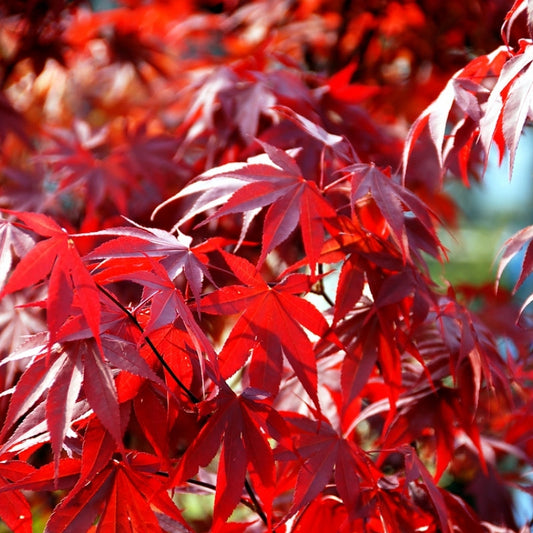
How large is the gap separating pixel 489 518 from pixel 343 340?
672 millimetres

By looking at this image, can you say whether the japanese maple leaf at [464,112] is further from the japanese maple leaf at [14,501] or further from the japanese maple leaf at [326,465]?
the japanese maple leaf at [14,501]

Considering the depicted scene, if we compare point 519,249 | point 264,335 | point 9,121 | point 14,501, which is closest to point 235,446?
point 264,335

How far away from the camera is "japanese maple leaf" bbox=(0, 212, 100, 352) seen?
1.99 ft

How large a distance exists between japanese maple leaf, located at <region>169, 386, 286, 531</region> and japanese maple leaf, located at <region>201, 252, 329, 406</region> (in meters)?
0.03

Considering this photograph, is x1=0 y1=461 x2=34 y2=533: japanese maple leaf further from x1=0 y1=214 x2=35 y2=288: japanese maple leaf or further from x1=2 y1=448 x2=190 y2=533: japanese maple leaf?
x1=0 y1=214 x2=35 y2=288: japanese maple leaf

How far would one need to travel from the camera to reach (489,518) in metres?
1.33

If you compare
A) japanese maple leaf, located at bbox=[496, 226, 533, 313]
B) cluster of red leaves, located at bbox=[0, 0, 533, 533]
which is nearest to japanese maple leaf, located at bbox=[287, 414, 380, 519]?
cluster of red leaves, located at bbox=[0, 0, 533, 533]

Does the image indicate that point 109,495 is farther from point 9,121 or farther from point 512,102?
point 9,121

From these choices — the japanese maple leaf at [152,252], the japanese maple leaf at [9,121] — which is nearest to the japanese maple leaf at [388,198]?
the japanese maple leaf at [152,252]

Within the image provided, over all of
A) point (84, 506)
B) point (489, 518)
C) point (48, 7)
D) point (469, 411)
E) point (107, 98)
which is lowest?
point (489, 518)

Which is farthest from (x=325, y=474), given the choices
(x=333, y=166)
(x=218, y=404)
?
(x=333, y=166)

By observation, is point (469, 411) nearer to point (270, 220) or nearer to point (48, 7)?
point (270, 220)

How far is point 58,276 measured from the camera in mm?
617

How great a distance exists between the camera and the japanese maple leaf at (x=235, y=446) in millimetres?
693
